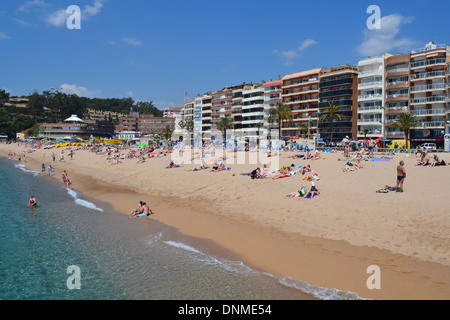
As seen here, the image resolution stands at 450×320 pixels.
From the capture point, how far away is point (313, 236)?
13.2 m

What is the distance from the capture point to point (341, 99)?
68312 millimetres

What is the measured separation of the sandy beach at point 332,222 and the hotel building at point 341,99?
143 feet

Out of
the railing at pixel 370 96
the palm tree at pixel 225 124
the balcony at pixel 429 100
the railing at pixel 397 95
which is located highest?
the railing at pixel 370 96

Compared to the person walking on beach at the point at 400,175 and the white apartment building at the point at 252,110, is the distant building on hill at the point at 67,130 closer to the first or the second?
the white apartment building at the point at 252,110

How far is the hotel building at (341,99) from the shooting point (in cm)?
6712

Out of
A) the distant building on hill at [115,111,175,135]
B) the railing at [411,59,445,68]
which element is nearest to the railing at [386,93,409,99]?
the railing at [411,59,445,68]

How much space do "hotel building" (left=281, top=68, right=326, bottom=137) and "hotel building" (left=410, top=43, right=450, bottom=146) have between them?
19.0 meters

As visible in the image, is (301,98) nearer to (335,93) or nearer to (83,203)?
(335,93)

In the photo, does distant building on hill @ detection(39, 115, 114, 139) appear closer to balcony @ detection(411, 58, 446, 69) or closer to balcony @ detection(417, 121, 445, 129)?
balcony @ detection(411, 58, 446, 69)

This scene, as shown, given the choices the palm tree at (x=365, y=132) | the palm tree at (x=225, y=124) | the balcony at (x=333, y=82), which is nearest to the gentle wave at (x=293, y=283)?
the palm tree at (x=365, y=132)

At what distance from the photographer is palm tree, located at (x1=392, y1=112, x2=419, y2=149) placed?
54688mm

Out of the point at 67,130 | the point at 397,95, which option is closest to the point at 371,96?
the point at 397,95
